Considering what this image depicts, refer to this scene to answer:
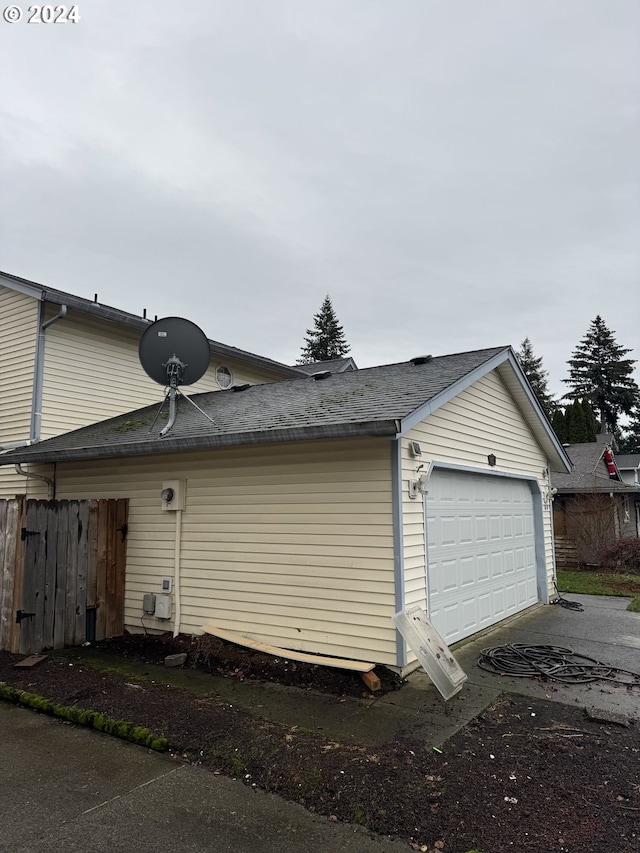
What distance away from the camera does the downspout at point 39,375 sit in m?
8.65

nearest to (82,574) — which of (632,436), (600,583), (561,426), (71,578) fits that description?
(71,578)

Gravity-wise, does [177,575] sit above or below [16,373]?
below

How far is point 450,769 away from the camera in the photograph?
3.42 metres

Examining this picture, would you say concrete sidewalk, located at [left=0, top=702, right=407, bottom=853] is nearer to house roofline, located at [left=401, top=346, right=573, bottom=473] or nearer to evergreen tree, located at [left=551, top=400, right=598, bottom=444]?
house roofline, located at [left=401, top=346, right=573, bottom=473]

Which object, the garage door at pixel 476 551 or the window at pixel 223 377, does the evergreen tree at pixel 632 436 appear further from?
the window at pixel 223 377

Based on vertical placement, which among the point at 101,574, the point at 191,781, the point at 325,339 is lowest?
the point at 191,781

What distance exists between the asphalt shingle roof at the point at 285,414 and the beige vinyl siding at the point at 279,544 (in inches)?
15.6

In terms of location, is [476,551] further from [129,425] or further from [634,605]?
[129,425]

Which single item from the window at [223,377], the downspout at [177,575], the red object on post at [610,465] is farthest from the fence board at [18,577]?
A: the red object on post at [610,465]

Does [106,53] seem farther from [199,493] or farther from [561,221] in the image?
[561,221]

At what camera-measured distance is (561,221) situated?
43.5 feet

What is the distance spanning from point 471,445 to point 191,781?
528 cm

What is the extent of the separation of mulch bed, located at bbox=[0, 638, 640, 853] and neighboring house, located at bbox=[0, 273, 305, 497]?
5.03 meters

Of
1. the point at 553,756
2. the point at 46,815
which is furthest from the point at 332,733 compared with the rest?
the point at 46,815
